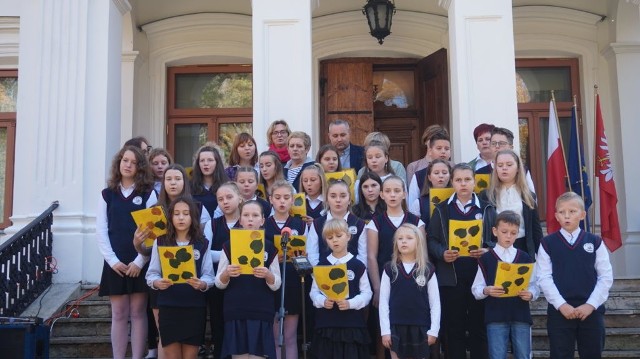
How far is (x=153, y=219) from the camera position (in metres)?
5.34

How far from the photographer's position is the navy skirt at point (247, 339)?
4938 mm

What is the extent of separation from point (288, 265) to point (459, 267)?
1.30 meters

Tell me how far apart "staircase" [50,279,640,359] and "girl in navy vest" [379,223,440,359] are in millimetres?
1385

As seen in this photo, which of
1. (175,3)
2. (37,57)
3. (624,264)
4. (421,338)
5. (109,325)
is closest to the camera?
(421,338)

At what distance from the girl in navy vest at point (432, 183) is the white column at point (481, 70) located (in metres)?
1.72

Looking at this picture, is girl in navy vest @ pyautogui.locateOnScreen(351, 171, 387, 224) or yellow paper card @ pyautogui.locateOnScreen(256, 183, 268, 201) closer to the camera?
girl in navy vest @ pyautogui.locateOnScreen(351, 171, 387, 224)

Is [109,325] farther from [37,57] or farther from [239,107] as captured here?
[239,107]

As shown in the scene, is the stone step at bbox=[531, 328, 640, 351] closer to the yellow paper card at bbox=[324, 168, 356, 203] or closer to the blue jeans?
the blue jeans

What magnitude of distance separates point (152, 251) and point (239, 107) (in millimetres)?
5264

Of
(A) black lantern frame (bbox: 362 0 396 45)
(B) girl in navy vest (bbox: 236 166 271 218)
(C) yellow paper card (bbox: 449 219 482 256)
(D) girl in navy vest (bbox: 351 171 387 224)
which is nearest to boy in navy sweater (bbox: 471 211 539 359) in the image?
(C) yellow paper card (bbox: 449 219 482 256)

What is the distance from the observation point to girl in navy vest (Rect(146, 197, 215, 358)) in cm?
507

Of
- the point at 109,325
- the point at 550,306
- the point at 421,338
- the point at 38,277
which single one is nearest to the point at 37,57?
the point at 38,277

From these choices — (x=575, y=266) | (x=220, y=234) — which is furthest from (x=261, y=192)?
(x=575, y=266)

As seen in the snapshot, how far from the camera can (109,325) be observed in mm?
6328
